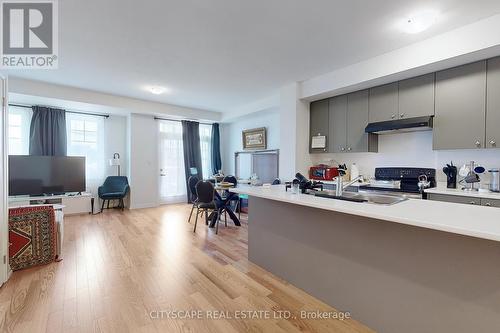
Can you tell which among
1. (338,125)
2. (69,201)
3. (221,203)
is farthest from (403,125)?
(69,201)

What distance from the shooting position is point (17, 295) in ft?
6.52

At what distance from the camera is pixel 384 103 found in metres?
3.22

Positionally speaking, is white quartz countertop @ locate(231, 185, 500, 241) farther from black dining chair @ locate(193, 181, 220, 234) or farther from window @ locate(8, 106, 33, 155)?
window @ locate(8, 106, 33, 155)

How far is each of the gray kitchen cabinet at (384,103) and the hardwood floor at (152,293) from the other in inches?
103

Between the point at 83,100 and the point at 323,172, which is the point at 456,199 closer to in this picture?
the point at 323,172

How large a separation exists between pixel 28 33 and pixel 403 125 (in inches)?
177

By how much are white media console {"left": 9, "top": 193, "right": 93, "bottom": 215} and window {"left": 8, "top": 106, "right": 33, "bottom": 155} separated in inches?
43.2

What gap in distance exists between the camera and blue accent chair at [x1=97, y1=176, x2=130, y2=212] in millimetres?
5207

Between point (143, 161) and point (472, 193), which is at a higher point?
point (143, 161)

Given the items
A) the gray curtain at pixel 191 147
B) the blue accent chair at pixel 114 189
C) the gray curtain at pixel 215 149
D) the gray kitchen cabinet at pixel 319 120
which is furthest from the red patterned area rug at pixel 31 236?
the gray curtain at pixel 215 149

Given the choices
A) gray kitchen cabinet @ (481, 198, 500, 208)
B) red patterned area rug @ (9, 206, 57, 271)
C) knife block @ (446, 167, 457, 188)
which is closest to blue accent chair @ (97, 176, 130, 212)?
red patterned area rug @ (9, 206, 57, 271)

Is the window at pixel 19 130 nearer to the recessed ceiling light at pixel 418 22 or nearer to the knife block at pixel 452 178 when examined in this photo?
the recessed ceiling light at pixel 418 22

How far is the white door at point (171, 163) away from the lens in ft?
20.4

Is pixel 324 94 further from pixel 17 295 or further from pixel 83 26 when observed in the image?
pixel 17 295
